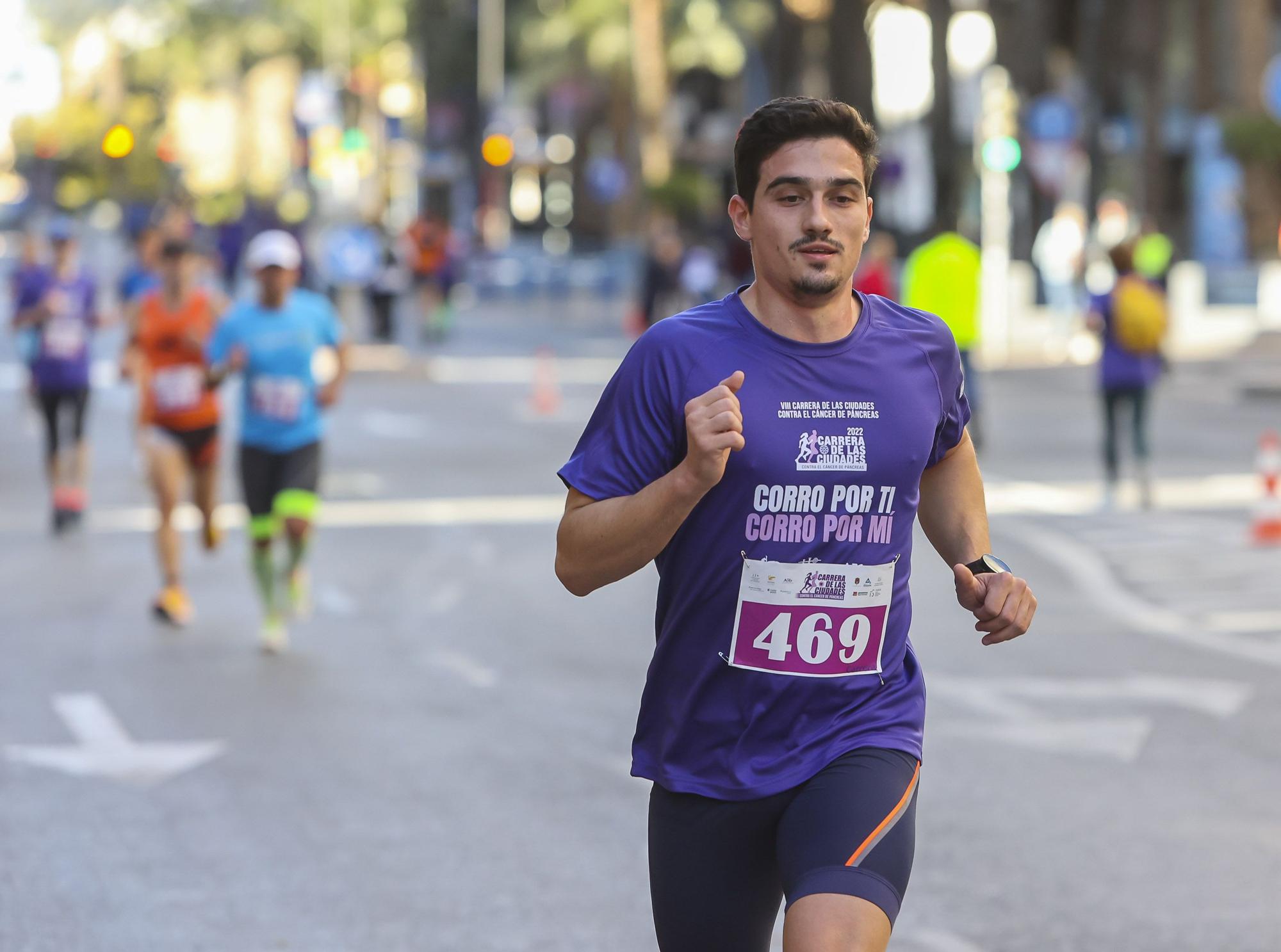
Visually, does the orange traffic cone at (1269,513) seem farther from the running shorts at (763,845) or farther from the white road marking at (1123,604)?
the running shorts at (763,845)

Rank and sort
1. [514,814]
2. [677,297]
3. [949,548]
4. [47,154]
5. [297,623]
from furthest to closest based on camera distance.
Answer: [47,154] → [677,297] → [297,623] → [514,814] → [949,548]

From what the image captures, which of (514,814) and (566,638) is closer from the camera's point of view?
(514,814)

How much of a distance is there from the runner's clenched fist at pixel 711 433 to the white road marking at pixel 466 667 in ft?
22.2

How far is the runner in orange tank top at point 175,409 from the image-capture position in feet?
40.3

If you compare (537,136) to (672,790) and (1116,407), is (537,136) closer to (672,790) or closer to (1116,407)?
(1116,407)

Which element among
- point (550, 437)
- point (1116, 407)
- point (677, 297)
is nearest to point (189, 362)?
point (1116, 407)

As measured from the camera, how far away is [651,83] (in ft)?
166

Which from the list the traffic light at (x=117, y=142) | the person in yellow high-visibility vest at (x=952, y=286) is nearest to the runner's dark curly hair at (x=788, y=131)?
the person in yellow high-visibility vest at (x=952, y=286)

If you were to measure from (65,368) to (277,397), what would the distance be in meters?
5.53

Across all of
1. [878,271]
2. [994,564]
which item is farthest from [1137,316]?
[994,564]

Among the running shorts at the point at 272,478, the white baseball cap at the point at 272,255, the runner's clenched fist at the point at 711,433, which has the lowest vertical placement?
the running shorts at the point at 272,478

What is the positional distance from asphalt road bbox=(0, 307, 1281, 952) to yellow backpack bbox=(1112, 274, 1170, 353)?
1.25 metres

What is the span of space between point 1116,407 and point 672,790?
1313cm

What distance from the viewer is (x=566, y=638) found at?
11.8 m
